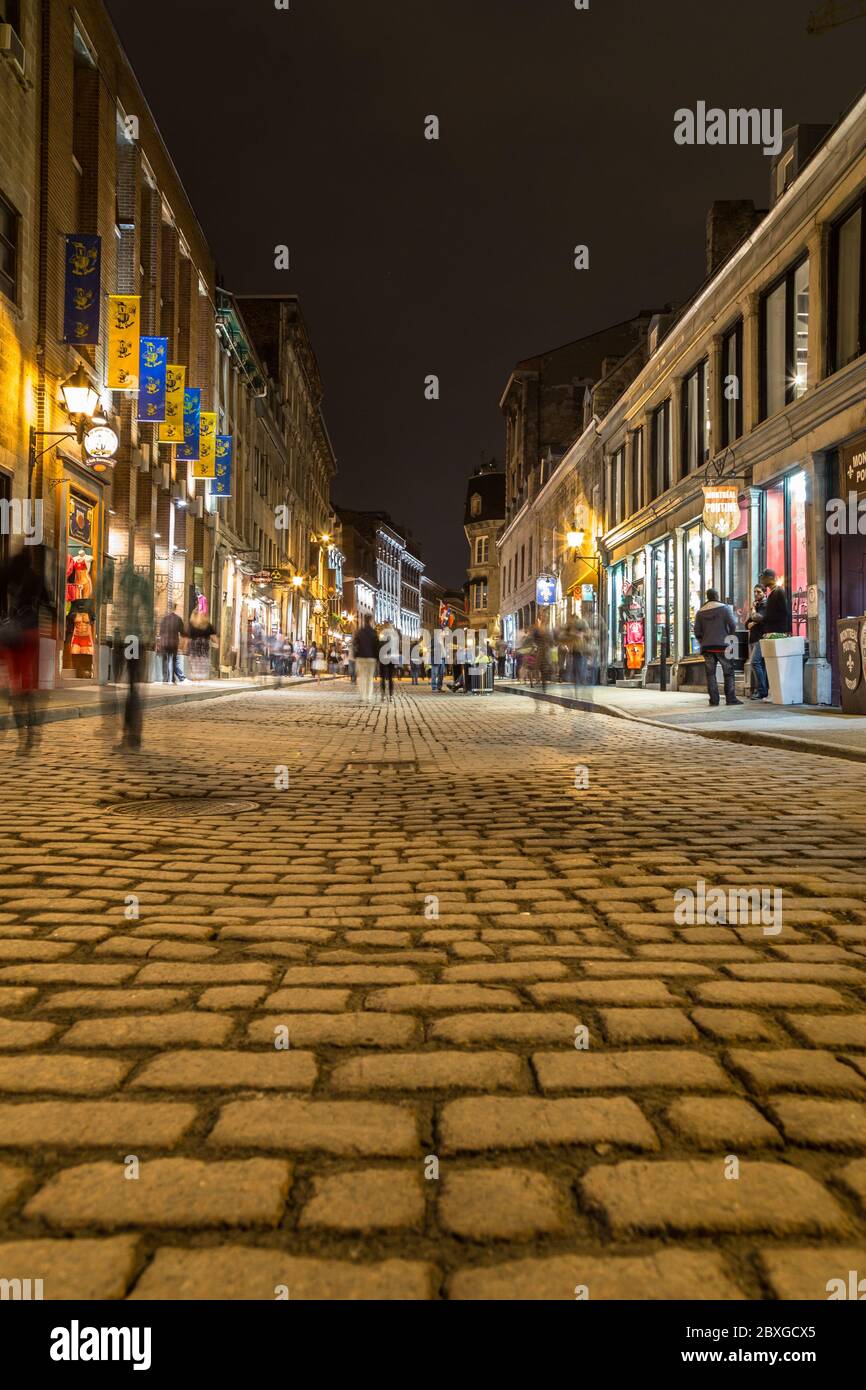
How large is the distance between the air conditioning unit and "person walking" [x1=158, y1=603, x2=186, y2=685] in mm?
11218

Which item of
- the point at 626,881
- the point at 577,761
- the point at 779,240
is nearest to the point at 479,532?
the point at 779,240

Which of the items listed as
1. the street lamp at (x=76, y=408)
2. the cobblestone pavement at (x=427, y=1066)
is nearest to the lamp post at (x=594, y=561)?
the street lamp at (x=76, y=408)

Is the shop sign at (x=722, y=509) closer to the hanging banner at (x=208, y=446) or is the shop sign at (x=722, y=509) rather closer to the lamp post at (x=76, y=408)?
the lamp post at (x=76, y=408)

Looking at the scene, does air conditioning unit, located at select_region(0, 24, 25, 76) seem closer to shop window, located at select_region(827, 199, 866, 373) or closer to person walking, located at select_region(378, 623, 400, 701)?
person walking, located at select_region(378, 623, 400, 701)

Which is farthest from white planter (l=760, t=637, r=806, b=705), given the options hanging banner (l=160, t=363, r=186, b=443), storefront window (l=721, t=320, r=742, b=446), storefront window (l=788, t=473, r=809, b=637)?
hanging banner (l=160, t=363, r=186, b=443)

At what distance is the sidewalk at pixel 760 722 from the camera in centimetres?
999

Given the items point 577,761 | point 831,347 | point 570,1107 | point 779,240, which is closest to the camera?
point 570,1107

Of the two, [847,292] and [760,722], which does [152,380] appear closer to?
[847,292]

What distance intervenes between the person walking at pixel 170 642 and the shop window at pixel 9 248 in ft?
27.1

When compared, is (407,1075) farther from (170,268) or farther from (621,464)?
(170,268)

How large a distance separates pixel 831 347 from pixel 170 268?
21615 millimetres

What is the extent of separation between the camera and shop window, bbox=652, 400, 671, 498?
86.0 ft

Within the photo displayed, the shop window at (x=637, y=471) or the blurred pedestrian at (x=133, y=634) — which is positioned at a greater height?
the shop window at (x=637, y=471)

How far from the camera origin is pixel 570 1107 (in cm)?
208
